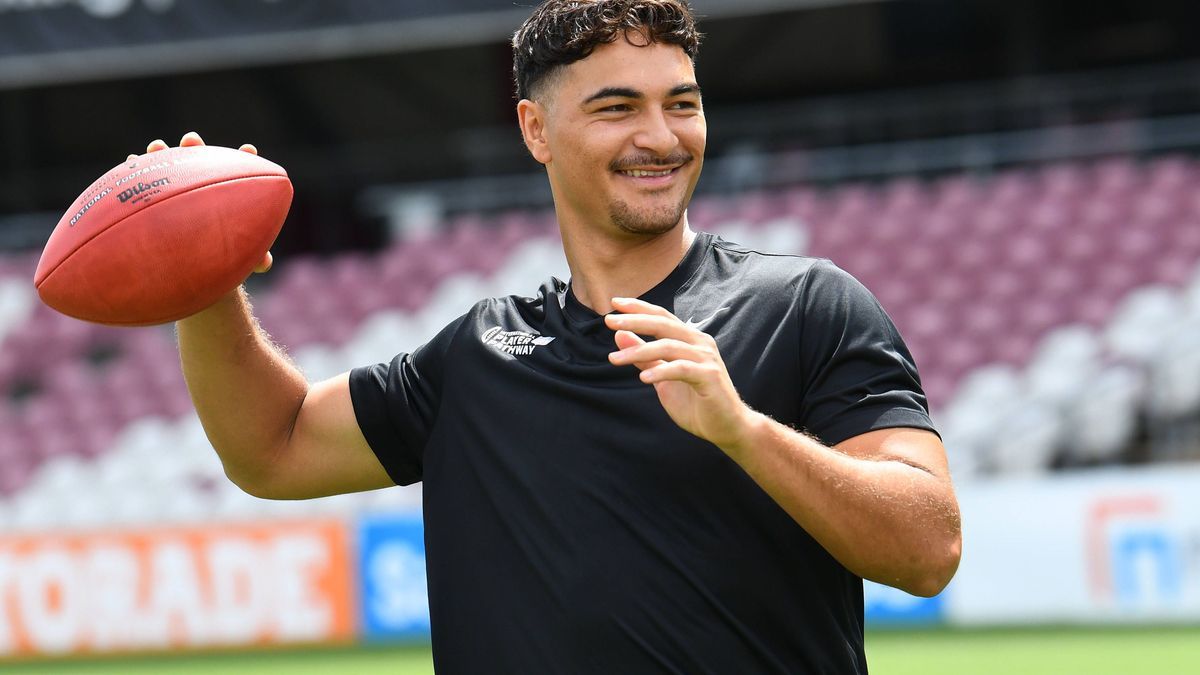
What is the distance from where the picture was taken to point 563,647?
2.34m

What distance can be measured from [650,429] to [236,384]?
2.60 feet

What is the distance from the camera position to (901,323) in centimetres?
1180

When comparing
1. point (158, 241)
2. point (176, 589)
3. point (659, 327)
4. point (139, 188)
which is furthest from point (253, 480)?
point (176, 589)

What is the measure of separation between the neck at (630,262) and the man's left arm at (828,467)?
0.38 m

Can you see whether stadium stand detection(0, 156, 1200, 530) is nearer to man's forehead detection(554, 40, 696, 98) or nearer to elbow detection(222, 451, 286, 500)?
elbow detection(222, 451, 286, 500)

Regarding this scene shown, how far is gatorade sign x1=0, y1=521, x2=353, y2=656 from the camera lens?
1015cm

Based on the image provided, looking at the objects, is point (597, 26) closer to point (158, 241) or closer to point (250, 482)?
point (158, 241)

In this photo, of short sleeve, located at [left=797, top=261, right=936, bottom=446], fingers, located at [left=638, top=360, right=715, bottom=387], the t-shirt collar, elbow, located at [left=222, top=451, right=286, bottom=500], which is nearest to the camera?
fingers, located at [left=638, top=360, right=715, bottom=387]

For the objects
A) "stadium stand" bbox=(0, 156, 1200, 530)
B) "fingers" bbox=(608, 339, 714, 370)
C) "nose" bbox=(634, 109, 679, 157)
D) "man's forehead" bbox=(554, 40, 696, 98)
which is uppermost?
"stadium stand" bbox=(0, 156, 1200, 530)

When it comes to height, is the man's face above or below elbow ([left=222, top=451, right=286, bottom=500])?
A: above

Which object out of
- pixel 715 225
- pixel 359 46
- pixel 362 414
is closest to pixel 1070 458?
pixel 715 225

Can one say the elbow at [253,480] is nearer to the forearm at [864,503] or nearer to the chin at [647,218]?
the chin at [647,218]

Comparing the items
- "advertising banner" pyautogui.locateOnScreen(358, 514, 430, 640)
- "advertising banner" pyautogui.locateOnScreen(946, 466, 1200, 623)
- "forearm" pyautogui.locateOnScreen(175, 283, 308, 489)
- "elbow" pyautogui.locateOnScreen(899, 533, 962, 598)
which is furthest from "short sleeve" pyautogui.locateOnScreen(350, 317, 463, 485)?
"advertising banner" pyautogui.locateOnScreen(358, 514, 430, 640)

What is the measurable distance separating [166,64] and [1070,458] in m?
7.92
